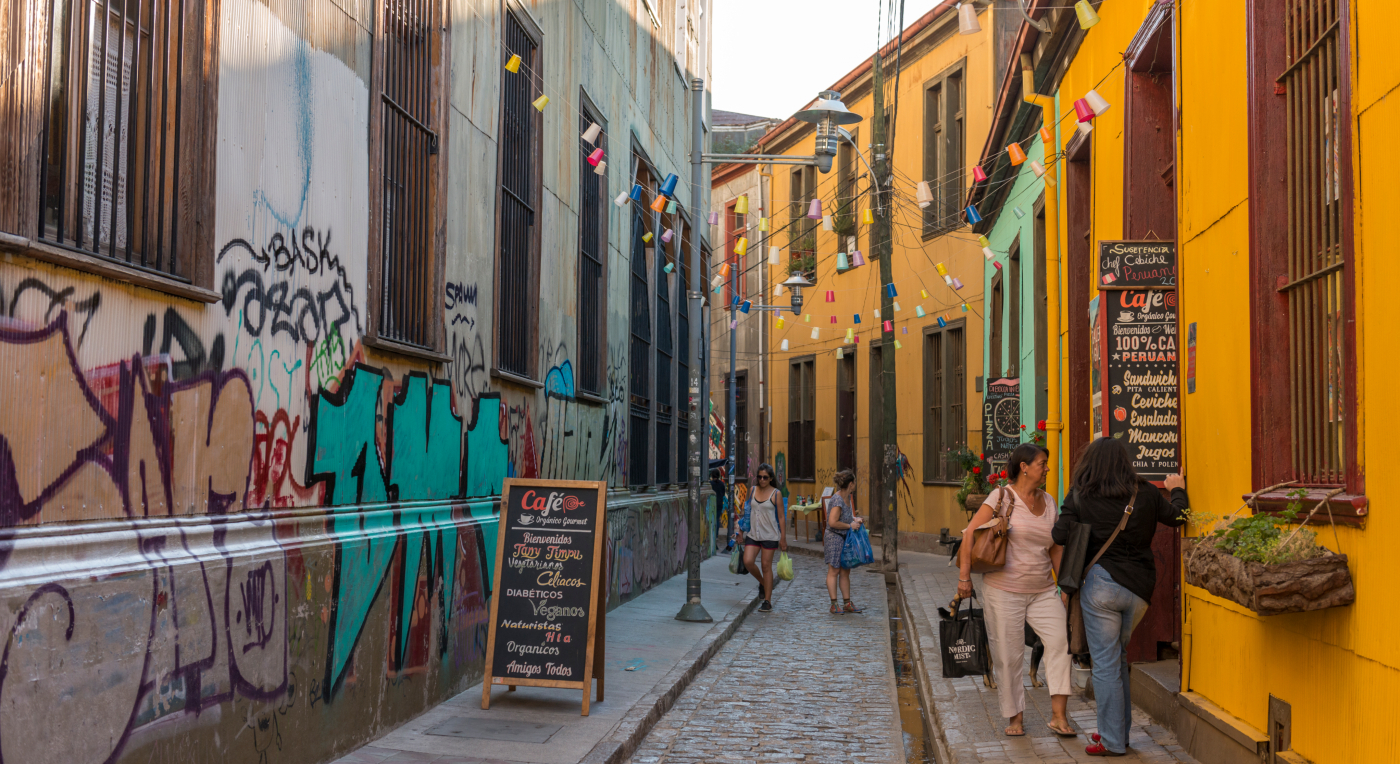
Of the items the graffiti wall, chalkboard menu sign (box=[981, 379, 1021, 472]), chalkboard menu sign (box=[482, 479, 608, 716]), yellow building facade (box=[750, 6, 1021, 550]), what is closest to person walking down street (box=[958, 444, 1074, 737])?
chalkboard menu sign (box=[482, 479, 608, 716])

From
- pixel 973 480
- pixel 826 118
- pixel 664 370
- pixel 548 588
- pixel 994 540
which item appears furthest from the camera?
pixel 664 370

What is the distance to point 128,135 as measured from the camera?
4.93 meters

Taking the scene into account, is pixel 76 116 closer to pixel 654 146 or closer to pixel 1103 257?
pixel 1103 257

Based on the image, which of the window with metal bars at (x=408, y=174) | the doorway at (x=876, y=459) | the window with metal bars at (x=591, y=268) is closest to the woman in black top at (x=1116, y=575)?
the window with metal bars at (x=408, y=174)

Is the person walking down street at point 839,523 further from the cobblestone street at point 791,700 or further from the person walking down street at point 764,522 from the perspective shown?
the person walking down street at point 764,522

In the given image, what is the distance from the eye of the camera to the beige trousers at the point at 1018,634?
702 centimetres

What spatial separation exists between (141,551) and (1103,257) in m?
5.65

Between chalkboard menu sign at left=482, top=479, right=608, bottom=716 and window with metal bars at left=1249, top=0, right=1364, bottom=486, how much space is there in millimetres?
4086

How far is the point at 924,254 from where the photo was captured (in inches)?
981

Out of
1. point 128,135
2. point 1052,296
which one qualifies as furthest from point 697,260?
point 128,135

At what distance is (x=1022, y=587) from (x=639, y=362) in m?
10.3

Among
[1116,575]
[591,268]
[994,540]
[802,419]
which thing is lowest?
[1116,575]

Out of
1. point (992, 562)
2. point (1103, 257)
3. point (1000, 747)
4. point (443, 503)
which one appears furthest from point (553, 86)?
point (1000, 747)

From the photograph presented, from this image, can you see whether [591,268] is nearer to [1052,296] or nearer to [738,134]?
[1052,296]
